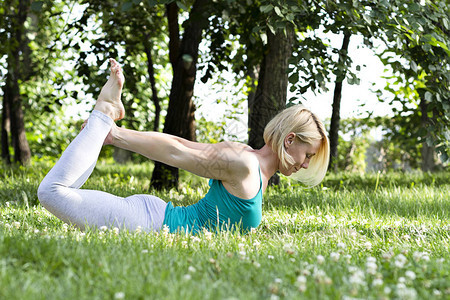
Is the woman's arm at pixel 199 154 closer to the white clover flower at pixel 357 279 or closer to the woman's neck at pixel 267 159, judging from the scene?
the woman's neck at pixel 267 159

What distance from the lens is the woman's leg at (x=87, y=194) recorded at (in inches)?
113

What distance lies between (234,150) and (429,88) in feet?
9.14

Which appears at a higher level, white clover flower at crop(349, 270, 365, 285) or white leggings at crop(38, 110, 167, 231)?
white leggings at crop(38, 110, 167, 231)

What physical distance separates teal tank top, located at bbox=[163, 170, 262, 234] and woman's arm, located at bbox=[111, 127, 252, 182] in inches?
6.5

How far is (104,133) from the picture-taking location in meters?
3.01

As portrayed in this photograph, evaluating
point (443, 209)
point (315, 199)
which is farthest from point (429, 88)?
point (315, 199)

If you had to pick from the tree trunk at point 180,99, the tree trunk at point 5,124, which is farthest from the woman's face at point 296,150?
the tree trunk at point 5,124

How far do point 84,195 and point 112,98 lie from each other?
68 cm

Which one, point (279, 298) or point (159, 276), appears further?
point (159, 276)

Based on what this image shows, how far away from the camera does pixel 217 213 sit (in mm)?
2992

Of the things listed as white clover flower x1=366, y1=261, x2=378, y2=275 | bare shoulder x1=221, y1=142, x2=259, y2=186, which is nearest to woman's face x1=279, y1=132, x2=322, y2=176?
bare shoulder x1=221, y1=142, x2=259, y2=186

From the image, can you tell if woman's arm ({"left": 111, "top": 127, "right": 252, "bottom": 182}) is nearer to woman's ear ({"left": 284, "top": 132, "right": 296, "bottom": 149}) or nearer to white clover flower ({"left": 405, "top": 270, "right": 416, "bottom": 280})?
woman's ear ({"left": 284, "top": 132, "right": 296, "bottom": 149})

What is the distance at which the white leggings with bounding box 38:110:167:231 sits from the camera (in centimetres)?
288

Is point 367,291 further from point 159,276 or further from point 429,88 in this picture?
point 429,88
